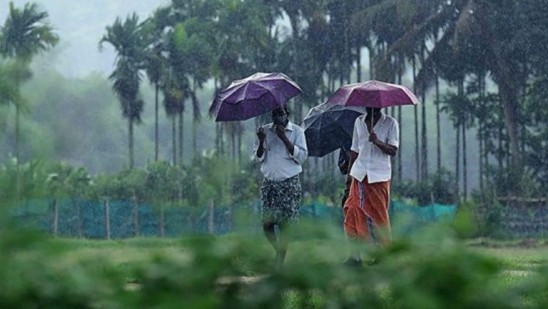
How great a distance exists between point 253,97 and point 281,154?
2.23 feet

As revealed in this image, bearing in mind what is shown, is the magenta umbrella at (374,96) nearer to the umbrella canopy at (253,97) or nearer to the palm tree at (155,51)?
the umbrella canopy at (253,97)

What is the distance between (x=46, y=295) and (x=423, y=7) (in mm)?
41240

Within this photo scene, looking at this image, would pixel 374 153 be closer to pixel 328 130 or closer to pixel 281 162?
pixel 281 162

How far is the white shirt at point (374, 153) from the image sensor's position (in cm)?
777

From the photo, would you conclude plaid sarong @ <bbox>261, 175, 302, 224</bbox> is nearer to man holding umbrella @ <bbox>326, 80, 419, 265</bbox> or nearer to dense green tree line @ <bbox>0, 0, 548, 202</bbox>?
man holding umbrella @ <bbox>326, 80, 419, 265</bbox>

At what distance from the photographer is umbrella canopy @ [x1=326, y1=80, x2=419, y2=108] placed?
822 centimetres

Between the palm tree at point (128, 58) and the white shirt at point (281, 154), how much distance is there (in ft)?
132

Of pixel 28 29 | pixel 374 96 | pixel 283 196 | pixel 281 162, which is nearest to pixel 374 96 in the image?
pixel 374 96

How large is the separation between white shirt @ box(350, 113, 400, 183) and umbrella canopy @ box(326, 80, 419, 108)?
0.27m

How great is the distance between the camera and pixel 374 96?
8273 millimetres

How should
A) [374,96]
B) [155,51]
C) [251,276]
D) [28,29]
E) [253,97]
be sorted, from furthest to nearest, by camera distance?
[155,51] → [28,29] → [253,97] → [374,96] → [251,276]

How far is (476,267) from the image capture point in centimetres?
178

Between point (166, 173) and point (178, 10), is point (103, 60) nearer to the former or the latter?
point (178, 10)

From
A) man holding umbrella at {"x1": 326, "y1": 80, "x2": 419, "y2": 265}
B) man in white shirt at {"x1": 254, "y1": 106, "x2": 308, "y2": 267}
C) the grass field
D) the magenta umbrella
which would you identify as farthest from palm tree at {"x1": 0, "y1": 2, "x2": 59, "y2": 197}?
the grass field
